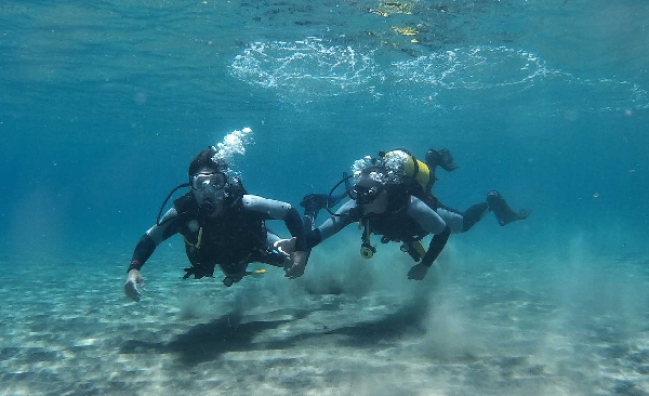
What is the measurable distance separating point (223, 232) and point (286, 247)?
1.11 meters

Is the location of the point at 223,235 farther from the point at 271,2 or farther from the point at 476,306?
the point at 271,2

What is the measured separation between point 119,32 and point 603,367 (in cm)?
2042

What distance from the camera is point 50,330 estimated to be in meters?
7.40

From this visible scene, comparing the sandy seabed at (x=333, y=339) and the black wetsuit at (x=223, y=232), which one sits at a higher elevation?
the black wetsuit at (x=223, y=232)

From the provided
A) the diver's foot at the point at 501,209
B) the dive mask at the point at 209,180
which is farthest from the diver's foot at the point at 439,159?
the dive mask at the point at 209,180

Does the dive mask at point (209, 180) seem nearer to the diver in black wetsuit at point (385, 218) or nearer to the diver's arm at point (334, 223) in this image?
the diver in black wetsuit at point (385, 218)

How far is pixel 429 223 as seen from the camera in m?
6.73

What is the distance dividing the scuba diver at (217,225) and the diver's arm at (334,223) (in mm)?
339

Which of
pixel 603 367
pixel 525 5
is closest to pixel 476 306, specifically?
pixel 603 367

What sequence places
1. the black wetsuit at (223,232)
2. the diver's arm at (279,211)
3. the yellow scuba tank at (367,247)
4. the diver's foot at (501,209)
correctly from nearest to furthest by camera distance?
the black wetsuit at (223,232) → the diver's arm at (279,211) → the yellow scuba tank at (367,247) → the diver's foot at (501,209)

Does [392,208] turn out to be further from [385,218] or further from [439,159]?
[439,159]

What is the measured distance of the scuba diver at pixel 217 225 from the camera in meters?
5.96

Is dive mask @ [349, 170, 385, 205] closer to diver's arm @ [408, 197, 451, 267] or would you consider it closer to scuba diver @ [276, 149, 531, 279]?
scuba diver @ [276, 149, 531, 279]

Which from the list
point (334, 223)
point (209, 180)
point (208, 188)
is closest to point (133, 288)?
point (208, 188)
